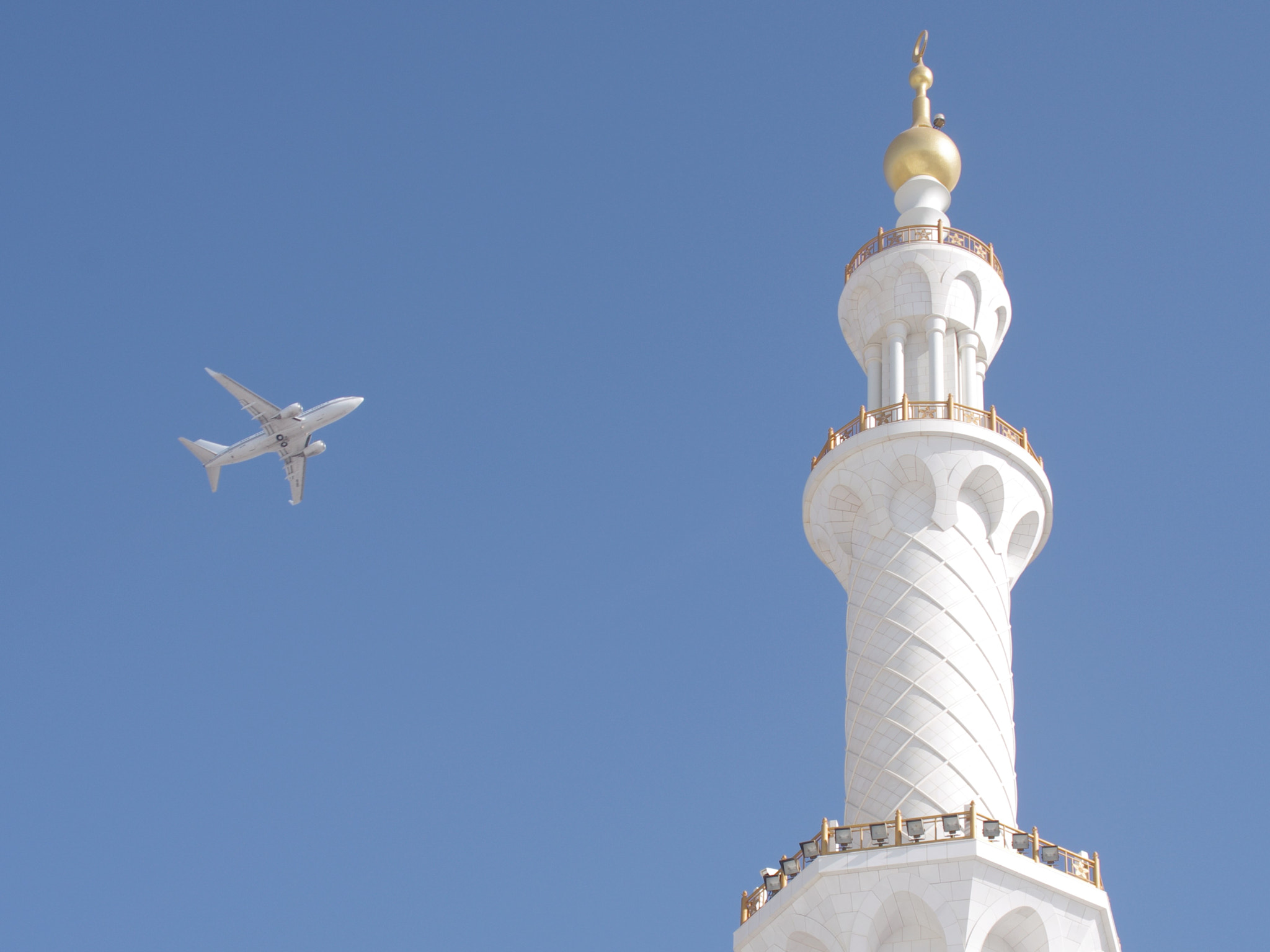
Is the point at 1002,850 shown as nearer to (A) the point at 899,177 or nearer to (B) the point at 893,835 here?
(B) the point at 893,835

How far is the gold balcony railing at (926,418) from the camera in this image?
157 feet

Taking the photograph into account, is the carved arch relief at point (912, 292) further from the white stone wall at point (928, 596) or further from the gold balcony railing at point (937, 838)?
the gold balcony railing at point (937, 838)

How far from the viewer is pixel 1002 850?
40.0m

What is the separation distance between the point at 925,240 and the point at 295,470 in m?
41.0

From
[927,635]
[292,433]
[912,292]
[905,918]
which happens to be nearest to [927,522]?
[927,635]

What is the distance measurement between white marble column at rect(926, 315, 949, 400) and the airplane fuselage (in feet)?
129

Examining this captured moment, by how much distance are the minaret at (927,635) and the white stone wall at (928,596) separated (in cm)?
5

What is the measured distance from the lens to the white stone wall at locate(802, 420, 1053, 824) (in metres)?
42.8

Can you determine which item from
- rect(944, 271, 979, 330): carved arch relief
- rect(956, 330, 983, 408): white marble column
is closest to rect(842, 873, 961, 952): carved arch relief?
rect(956, 330, 983, 408): white marble column

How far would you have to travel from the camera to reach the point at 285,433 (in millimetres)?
84000

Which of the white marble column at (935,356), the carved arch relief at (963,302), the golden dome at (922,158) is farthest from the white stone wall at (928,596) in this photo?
the golden dome at (922,158)

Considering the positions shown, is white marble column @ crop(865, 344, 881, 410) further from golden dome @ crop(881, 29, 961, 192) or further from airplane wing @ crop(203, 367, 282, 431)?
airplane wing @ crop(203, 367, 282, 431)

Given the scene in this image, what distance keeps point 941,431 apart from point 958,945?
43.2ft

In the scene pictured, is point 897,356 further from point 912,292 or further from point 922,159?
point 922,159
